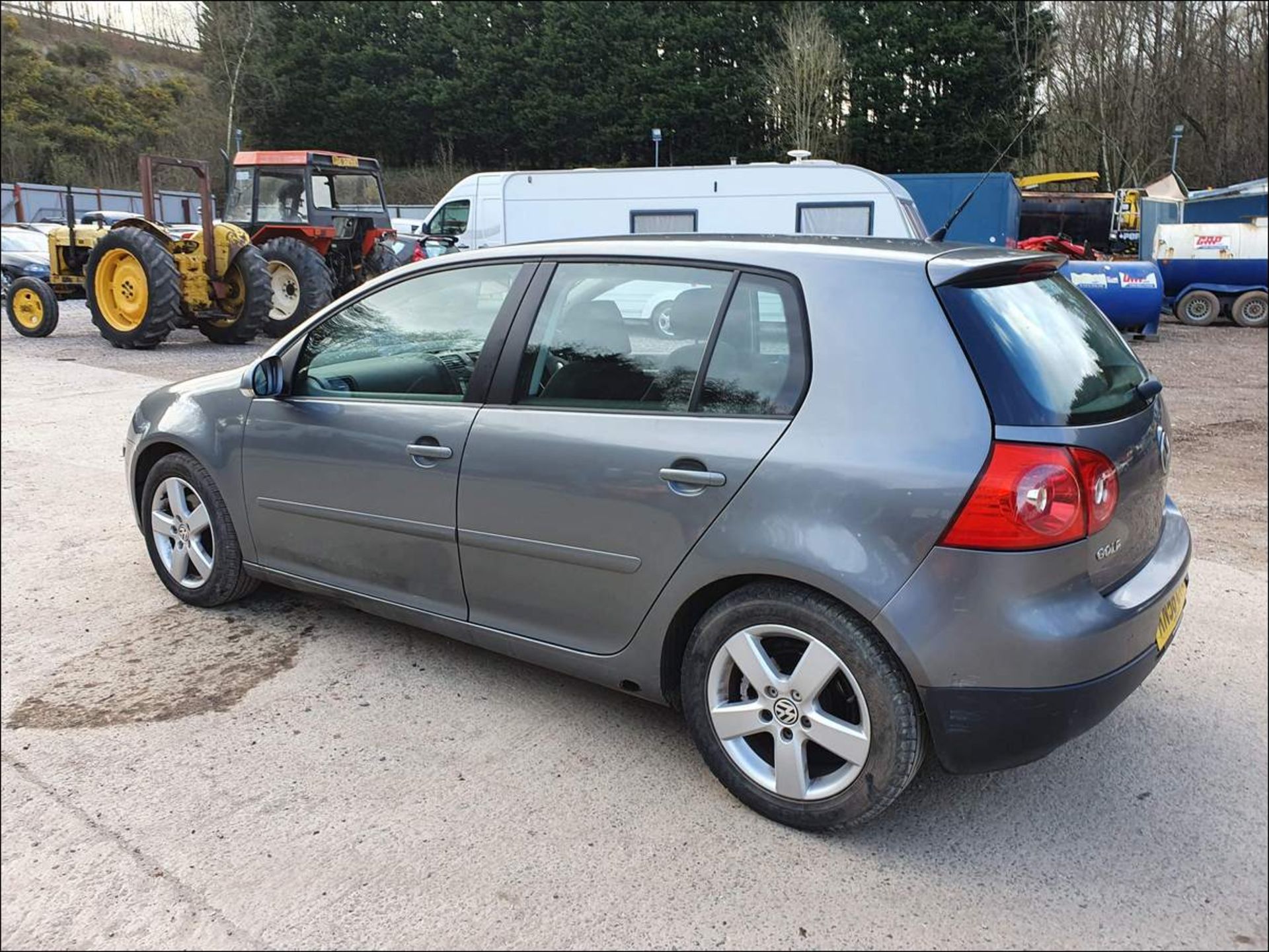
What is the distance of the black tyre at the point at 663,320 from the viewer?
3025mm

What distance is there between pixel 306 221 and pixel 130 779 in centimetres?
1483

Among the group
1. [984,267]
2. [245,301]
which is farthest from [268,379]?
[245,301]

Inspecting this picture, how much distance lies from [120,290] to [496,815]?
41.6ft

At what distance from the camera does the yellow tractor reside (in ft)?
41.3

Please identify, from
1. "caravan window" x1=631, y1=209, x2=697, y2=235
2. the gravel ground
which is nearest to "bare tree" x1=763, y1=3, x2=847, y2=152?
"caravan window" x1=631, y1=209, x2=697, y2=235

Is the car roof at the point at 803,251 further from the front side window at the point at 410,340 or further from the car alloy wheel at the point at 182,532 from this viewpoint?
the car alloy wheel at the point at 182,532

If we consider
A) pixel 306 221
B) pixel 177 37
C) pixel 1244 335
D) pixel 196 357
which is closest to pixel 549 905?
pixel 196 357

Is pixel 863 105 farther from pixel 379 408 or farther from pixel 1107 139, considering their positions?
pixel 379 408

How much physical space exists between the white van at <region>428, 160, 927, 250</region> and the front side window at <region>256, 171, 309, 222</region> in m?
3.06

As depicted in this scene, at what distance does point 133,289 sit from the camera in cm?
1298

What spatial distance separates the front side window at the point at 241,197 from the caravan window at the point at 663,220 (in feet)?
21.3

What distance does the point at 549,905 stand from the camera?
7.95ft

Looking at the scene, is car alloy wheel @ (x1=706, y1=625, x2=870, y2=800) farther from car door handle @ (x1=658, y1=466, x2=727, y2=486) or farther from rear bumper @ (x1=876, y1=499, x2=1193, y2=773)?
car door handle @ (x1=658, y1=466, x2=727, y2=486)

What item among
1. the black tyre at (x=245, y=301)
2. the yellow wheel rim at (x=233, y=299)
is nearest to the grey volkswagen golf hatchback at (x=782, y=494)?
the black tyre at (x=245, y=301)
